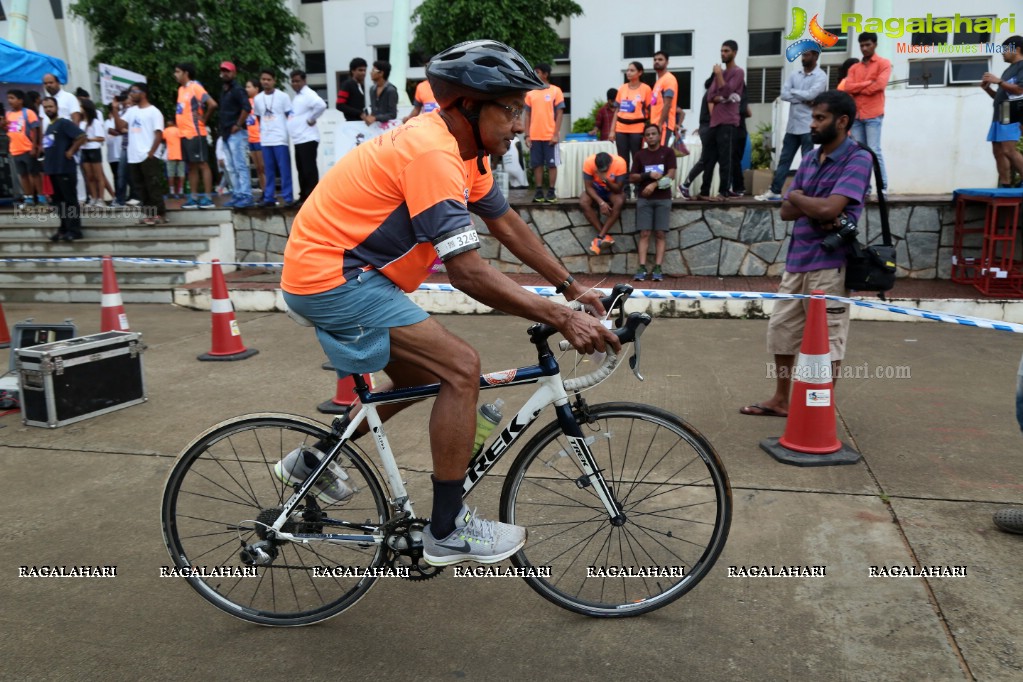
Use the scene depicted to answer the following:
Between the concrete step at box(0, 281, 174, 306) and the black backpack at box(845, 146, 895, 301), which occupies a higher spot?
the black backpack at box(845, 146, 895, 301)

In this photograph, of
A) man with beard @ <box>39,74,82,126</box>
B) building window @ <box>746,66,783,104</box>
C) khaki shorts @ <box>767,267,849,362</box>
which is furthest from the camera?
building window @ <box>746,66,783,104</box>

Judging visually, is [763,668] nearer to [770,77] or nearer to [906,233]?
[906,233]

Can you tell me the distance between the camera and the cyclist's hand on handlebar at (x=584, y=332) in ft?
8.33

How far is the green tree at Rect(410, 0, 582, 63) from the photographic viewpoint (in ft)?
69.3

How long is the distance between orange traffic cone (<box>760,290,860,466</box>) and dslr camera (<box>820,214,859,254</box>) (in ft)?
1.10

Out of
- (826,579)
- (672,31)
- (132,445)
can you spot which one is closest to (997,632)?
(826,579)

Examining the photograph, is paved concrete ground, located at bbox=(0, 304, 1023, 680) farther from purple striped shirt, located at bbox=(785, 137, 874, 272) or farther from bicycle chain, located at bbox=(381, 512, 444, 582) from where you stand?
purple striped shirt, located at bbox=(785, 137, 874, 272)

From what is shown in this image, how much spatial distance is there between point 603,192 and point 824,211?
204 inches

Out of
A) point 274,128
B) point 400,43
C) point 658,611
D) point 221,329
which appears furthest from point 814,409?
point 400,43

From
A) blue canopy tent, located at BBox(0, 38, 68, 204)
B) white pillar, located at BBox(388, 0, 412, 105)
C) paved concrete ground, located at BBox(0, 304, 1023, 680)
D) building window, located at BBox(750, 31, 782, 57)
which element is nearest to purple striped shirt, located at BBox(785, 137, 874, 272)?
paved concrete ground, located at BBox(0, 304, 1023, 680)

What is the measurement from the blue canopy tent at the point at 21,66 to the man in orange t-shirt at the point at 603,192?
10.6 metres

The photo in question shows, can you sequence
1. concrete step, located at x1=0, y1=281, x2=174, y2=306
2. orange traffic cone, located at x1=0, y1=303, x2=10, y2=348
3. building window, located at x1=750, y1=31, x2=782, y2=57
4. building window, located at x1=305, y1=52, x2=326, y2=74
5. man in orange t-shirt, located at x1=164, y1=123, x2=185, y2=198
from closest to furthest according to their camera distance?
orange traffic cone, located at x1=0, y1=303, x2=10, y2=348 → concrete step, located at x1=0, y1=281, x2=174, y2=306 → man in orange t-shirt, located at x1=164, y1=123, x2=185, y2=198 → building window, located at x1=750, y1=31, x2=782, y2=57 → building window, located at x1=305, y1=52, x2=326, y2=74

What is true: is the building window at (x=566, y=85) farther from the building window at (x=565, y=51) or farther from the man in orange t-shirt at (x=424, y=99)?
the man in orange t-shirt at (x=424, y=99)

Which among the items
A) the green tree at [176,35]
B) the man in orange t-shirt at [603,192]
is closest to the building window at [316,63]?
the green tree at [176,35]
